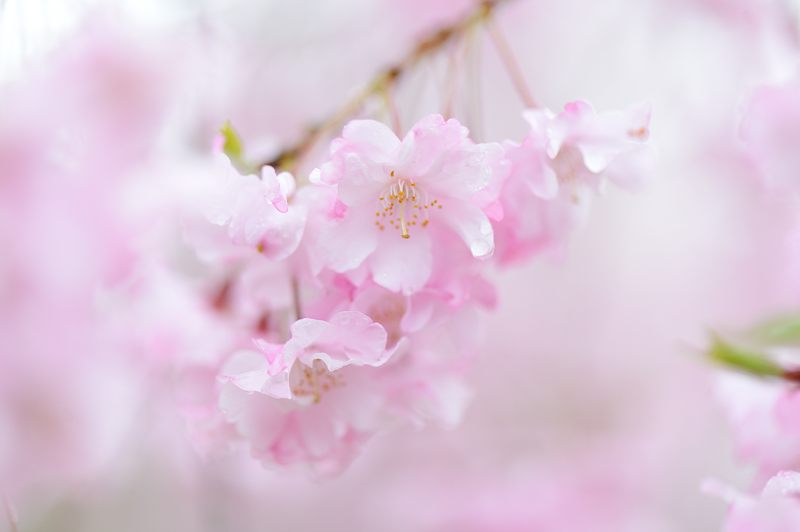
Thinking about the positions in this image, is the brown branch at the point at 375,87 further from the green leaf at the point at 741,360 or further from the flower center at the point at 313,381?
the green leaf at the point at 741,360

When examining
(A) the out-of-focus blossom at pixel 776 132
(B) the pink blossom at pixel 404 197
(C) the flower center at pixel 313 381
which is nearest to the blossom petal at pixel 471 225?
(B) the pink blossom at pixel 404 197

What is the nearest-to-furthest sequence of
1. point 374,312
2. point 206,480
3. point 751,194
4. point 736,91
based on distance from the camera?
1. point 374,312
2. point 206,480
3. point 736,91
4. point 751,194

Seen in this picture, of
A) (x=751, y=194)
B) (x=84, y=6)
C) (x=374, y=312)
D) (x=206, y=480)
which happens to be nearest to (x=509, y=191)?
(x=374, y=312)

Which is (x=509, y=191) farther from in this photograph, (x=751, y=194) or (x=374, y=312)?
(x=751, y=194)

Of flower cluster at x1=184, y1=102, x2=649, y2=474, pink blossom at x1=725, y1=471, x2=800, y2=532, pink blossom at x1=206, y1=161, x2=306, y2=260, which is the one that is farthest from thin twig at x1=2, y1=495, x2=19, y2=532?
pink blossom at x1=725, y1=471, x2=800, y2=532

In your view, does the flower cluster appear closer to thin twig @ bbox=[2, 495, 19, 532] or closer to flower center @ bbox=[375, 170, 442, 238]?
flower center @ bbox=[375, 170, 442, 238]

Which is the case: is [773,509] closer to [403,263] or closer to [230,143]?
[403,263]

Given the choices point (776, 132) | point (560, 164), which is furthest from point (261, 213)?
point (776, 132)
